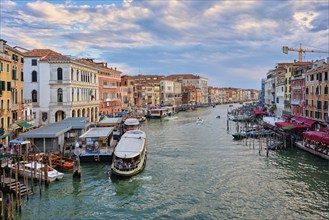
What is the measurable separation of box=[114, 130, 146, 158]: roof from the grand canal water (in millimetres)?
1319

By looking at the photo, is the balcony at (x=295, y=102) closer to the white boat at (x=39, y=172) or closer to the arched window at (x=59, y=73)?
the arched window at (x=59, y=73)

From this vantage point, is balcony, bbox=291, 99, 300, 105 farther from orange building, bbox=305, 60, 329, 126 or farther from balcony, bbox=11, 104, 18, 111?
balcony, bbox=11, 104, 18, 111

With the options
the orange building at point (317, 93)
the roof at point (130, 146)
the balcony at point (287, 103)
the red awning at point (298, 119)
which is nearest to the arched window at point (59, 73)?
the roof at point (130, 146)

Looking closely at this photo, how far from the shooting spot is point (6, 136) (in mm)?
22047

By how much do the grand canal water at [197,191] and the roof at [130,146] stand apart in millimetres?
1319

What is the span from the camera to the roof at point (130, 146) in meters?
19.7

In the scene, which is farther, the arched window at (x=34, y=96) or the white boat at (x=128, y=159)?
the arched window at (x=34, y=96)

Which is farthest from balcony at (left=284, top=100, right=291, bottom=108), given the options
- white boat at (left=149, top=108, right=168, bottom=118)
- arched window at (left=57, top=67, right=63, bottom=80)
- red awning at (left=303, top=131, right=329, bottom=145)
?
arched window at (left=57, top=67, right=63, bottom=80)

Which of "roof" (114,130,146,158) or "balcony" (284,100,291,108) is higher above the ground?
"balcony" (284,100,291,108)

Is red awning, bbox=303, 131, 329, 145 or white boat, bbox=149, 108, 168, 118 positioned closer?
red awning, bbox=303, 131, 329, 145

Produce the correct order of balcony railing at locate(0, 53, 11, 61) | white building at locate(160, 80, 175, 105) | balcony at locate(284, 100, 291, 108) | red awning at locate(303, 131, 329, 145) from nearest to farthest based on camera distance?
1. balcony railing at locate(0, 53, 11, 61)
2. red awning at locate(303, 131, 329, 145)
3. balcony at locate(284, 100, 291, 108)
4. white building at locate(160, 80, 175, 105)

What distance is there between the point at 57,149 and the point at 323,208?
16349 mm

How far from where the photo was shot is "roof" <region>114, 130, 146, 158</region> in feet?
64.7

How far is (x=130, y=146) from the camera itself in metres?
21.4
